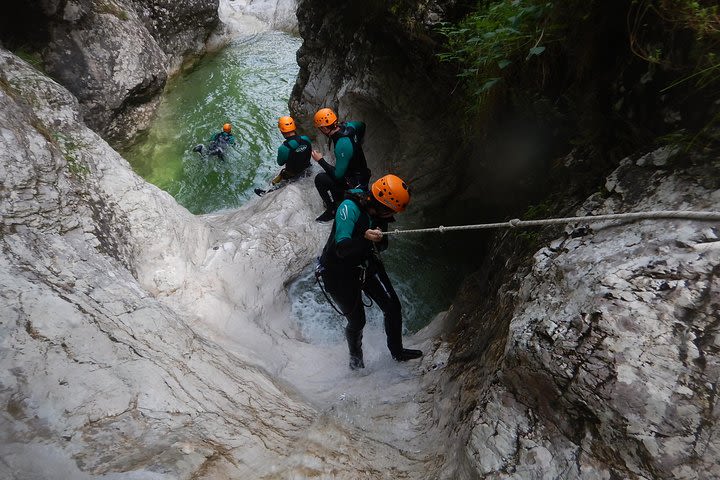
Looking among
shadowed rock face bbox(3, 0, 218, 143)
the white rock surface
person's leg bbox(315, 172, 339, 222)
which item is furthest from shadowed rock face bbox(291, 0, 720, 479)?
shadowed rock face bbox(3, 0, 218, 143)

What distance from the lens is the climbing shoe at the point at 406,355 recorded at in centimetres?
482

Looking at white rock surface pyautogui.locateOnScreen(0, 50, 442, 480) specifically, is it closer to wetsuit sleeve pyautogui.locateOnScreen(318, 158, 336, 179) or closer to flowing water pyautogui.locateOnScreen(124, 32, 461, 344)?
flowing water pyautogui.locateOnScreen(124, 32, 461, 344)

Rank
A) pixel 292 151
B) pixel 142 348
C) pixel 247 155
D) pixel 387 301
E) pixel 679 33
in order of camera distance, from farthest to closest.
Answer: pixel 247 155 → pixel 292 151 → pixel 387 301 → pixel 142 348 → pixel 679 33

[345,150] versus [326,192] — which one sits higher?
[345,150]

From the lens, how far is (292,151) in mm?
6992

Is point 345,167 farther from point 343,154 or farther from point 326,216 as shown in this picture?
point 326,216

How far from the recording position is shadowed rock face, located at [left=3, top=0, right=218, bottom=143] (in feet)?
26.5

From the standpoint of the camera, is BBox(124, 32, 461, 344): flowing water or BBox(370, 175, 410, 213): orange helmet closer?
BBox(370, 175, 410, 213): orange helmet

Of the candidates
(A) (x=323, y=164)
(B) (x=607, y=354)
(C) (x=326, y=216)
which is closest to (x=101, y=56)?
(A) (x=323, y=164)

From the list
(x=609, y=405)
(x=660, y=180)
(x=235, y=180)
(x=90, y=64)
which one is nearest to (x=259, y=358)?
(x=609, y=405)

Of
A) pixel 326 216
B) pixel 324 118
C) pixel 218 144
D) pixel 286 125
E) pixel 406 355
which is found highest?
pixel 218 144

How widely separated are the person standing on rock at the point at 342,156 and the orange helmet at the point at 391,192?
215 cm

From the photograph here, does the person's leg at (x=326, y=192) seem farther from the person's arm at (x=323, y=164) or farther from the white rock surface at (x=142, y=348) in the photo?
the white rock surface at (x=142, y=348)

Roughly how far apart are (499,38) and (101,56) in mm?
8937
